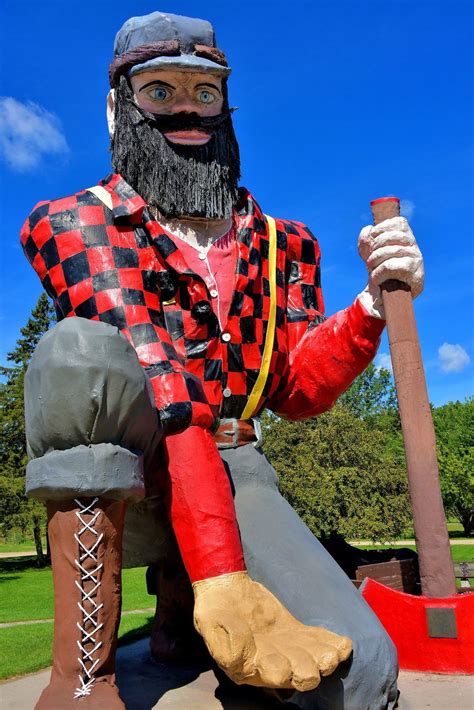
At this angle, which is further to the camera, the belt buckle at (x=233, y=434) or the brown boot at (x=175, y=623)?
the brown boot at (x=175, y=623)

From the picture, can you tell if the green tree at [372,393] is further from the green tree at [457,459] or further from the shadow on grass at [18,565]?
the shadow on grass at [18,565]

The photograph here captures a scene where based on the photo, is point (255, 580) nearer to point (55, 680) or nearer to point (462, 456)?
point (55, 680)

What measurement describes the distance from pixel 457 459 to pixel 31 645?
24.1 metres

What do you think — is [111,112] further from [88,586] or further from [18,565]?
[18,565]

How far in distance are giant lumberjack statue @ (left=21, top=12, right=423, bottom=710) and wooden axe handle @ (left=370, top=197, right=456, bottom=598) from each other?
10 cm

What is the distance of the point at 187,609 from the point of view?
292 cm

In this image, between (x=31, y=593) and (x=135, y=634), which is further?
(x=31, y=593)

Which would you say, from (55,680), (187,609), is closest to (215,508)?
(55,680)

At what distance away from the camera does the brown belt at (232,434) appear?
254cm

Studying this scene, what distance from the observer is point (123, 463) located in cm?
182

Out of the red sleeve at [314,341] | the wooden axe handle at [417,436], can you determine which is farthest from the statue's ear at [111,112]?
A: the wooden axe handle at [417,436]

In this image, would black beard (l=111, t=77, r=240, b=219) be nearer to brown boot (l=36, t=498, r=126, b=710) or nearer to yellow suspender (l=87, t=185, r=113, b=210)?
yellow suspender (l=87, t=185, r=113, b=210)

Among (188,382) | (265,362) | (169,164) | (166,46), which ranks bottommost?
(188,382)

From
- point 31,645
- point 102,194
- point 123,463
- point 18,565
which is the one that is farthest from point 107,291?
point 18,565
